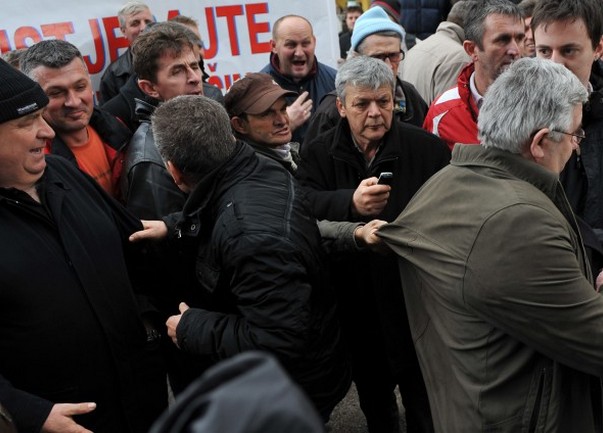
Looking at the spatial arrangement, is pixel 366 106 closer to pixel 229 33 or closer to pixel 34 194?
pixel 34 194

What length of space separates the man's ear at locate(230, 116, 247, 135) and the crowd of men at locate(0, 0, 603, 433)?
0.07 meters

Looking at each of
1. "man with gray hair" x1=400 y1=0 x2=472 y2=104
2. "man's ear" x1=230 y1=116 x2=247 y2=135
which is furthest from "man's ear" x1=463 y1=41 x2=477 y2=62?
"man's ear" x1=230 y1=116 x2=247 y2=135

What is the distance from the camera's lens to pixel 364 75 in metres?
3.42

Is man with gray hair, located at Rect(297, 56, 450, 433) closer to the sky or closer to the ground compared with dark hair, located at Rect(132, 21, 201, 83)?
closer to the ground

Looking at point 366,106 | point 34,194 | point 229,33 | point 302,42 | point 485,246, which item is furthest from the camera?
point 229,33

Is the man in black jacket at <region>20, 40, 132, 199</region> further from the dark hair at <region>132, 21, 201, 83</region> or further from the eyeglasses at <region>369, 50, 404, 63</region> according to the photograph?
the eyeglasses at <region>369, 50, 404, 63</region>

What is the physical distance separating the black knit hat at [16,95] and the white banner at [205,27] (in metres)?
2.55

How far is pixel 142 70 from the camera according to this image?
3691 millimetres

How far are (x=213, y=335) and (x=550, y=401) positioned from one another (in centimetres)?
105

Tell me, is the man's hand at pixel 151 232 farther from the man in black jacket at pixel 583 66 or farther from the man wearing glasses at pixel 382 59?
the man in black jacket at pixel 583 66

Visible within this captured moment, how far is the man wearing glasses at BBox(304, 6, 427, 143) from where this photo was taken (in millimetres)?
4055

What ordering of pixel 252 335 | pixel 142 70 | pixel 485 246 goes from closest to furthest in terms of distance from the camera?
1. pixel 485 246
2. pixel 252 335
3. pixel 142 70

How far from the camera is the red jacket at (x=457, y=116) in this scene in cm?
368

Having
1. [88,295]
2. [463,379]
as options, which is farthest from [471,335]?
[88,295]
